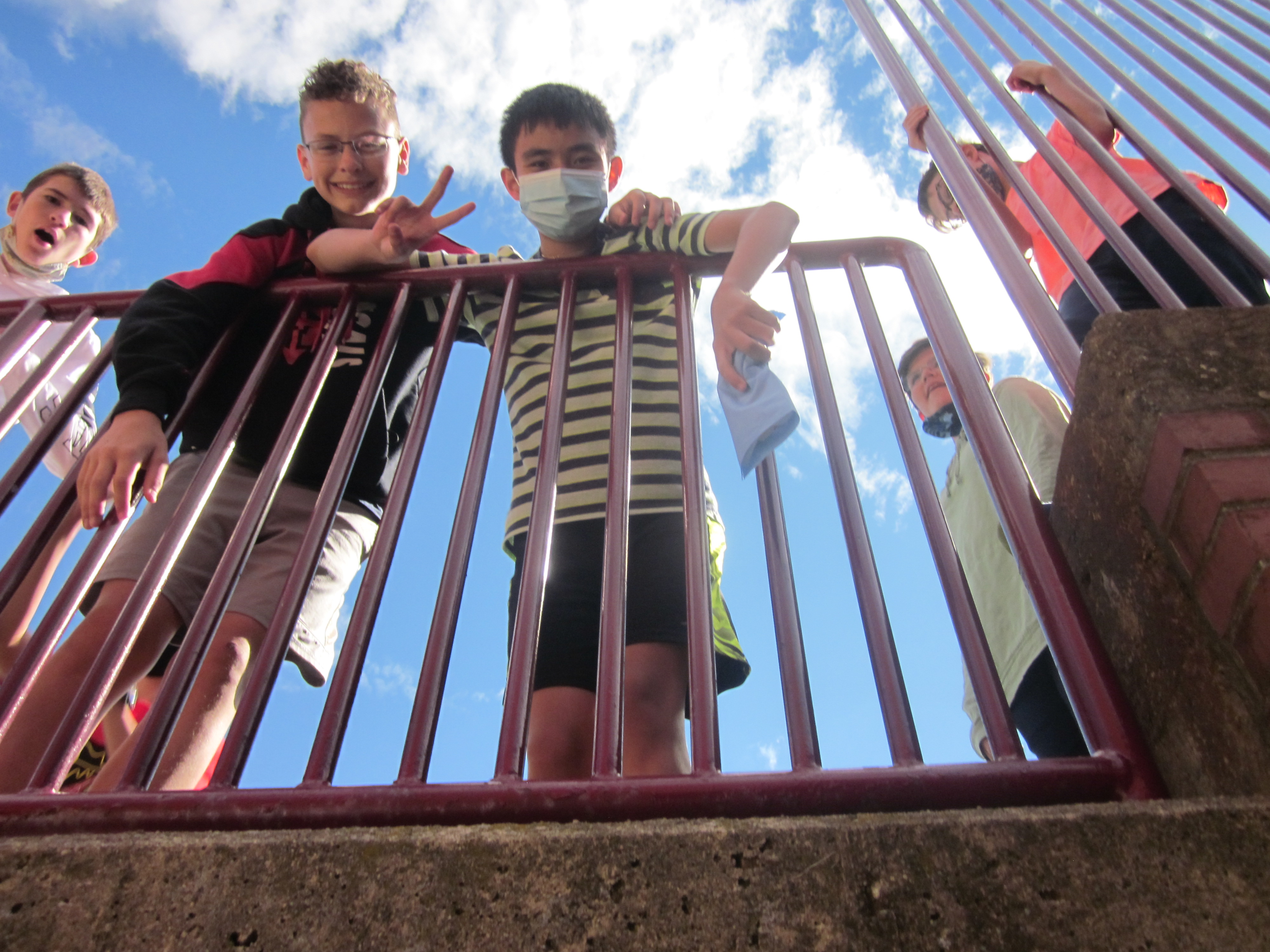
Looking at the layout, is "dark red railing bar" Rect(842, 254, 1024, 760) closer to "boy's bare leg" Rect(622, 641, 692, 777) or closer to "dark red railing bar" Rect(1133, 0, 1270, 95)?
"boy's bare leg" Rect(622, 641, 692, 777)

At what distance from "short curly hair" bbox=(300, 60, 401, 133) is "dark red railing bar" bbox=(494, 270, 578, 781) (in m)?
1.24

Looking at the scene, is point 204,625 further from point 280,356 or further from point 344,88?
point 344,88

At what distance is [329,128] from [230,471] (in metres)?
0.98

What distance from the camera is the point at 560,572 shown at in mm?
1590

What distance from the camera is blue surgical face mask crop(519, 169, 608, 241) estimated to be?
1883 mm

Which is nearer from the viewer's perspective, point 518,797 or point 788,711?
point 518,797

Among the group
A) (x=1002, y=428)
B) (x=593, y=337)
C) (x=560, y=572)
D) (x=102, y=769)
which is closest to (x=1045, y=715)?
(x=1002, y=428)

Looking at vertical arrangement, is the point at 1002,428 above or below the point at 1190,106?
below

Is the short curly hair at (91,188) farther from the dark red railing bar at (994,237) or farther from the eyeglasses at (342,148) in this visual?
the dark red railing bar at (994,237)

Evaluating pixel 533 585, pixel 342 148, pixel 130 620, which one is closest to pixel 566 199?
pixel 342 148

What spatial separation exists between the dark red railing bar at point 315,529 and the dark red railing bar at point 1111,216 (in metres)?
1.12

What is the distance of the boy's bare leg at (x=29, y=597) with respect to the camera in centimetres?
168

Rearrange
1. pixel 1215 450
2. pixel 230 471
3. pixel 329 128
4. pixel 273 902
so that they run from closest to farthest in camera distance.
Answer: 1. pixel 273 902
2. pixel 1215 450
3. pixel 230 471
4. pixel 329 128

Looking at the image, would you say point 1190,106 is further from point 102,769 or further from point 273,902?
point 102,769
